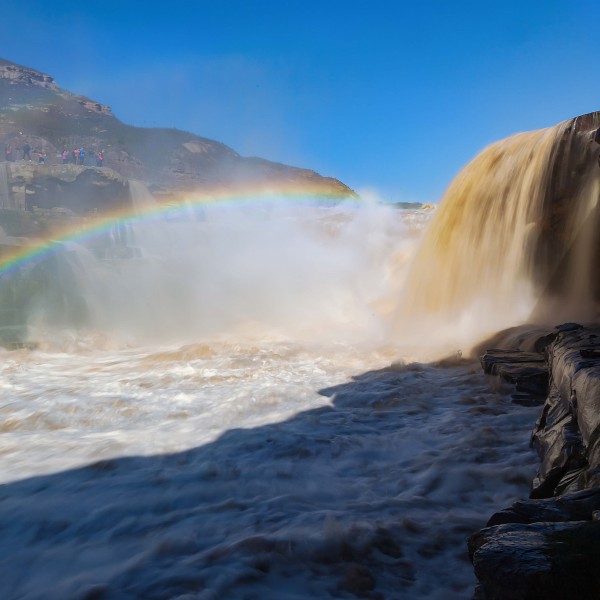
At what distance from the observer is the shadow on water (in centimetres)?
194

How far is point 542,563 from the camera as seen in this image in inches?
49.2

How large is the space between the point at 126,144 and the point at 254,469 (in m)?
57.9

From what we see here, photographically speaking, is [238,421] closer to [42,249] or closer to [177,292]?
[42,249]

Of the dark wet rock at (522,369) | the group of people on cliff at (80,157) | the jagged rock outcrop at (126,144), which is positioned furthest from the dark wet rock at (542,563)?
the jagged rock outcrop at (126,144)

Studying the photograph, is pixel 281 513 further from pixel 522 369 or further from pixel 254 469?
pixel 522 369

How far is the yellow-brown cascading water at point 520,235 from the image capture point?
680 cm

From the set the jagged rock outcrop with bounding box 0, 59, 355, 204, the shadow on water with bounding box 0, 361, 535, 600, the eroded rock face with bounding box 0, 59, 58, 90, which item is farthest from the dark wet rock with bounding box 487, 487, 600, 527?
the eroded rock face with bounding box 0, 59, 58, 90

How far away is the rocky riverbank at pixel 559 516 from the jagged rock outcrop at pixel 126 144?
44.2 metres

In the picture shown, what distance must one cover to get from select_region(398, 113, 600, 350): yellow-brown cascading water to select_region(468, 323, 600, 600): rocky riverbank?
385 centimetres

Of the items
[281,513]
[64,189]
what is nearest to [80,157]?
[64,189]

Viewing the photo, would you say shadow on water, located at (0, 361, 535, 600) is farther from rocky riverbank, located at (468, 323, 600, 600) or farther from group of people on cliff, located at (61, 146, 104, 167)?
group of people on cliff, located at (61, 146, 104, 167)

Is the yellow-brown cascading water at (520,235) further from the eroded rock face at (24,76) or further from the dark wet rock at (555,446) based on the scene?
the eroded rock face at (24,76)

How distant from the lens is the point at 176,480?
3006mm

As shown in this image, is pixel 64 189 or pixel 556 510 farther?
pixel 64 189
